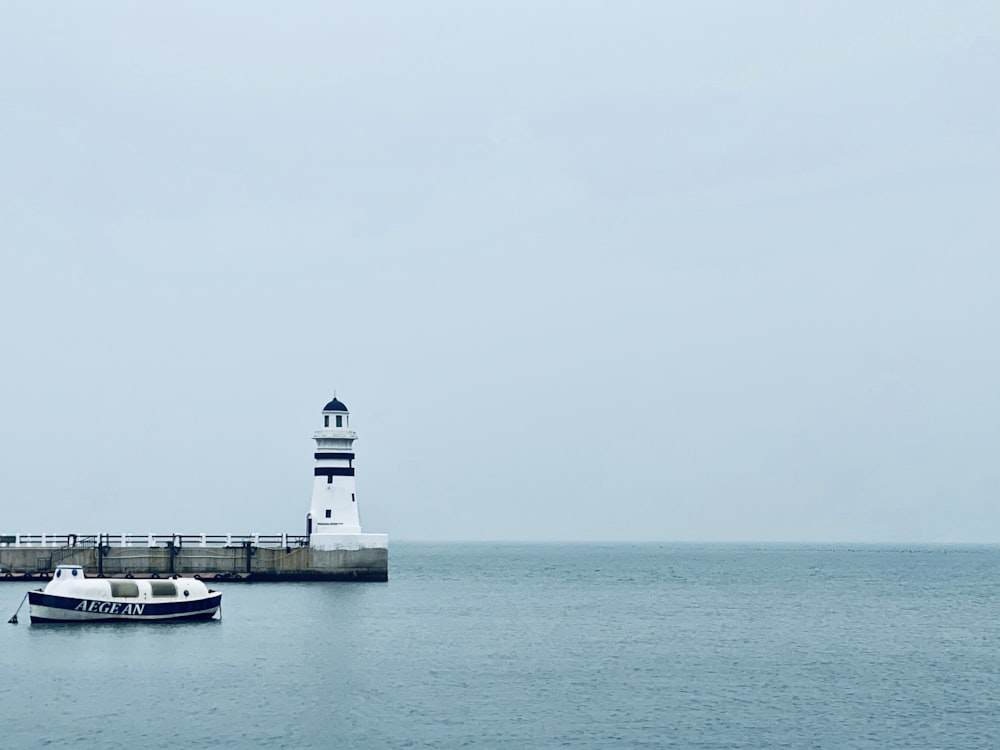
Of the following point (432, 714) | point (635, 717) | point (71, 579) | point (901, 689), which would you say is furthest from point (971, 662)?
point (71, 579)

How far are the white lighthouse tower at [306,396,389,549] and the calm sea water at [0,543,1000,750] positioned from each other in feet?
11.0

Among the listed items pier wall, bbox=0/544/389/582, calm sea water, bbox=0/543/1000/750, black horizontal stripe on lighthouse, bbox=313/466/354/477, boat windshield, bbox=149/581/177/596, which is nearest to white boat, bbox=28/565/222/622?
boat windshield, bbox=149/581/177/596

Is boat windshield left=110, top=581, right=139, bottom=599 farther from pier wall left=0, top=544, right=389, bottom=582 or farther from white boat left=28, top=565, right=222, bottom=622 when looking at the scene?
pier wall left=0, top=544, right=389, bottom=582

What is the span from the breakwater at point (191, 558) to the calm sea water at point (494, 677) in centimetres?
151

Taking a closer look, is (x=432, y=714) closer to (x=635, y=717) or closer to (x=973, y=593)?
(x=635, y=717)

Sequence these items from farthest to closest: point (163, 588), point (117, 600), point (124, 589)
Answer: point (163, 588) < point (124, 589) < point (117, 600)

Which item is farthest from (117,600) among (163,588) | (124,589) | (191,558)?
(191,558)

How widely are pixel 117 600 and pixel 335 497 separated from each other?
22100 mm

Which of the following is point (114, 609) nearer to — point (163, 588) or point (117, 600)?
point (117, 600)

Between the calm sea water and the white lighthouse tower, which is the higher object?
the white lighthouse tower

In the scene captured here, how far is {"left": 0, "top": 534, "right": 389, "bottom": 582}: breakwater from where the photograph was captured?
8619 centimetres

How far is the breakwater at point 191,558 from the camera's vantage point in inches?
3393

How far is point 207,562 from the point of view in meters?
87.8

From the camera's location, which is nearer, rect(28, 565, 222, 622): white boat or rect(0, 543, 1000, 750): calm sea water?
rect(0, 543, 1000, 750): calm sea water
